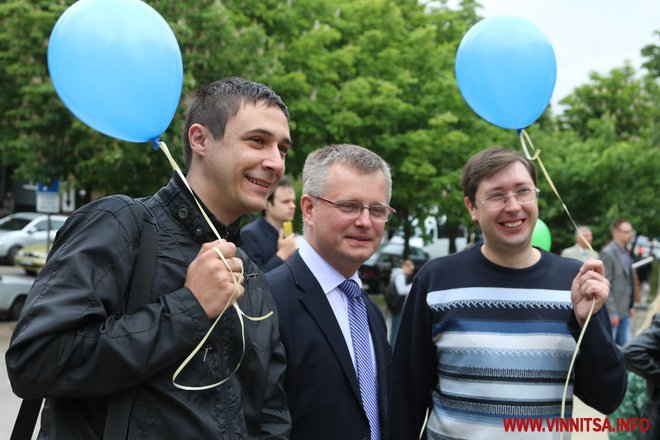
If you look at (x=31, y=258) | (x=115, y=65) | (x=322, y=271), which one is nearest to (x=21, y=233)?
(x=31, y=258)

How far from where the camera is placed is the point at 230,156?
81.0 inches

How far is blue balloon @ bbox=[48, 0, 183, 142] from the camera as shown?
1905 millimetres

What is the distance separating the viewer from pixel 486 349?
276 cm

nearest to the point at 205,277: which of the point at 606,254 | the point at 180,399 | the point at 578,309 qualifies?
the point at 180,399

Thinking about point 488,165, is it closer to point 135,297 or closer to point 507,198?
point 507,198

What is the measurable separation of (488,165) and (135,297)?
179 centimetres

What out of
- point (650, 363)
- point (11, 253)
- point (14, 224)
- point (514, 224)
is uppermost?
point (514, 224)

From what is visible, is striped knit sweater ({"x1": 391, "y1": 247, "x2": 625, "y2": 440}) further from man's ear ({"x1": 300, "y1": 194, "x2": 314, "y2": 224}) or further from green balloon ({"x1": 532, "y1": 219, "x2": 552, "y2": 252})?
green balloon ({"x1": 532, "y1": 219, "x2": 552, "y2": 252})

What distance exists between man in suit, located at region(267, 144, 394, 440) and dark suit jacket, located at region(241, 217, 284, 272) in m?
2.65

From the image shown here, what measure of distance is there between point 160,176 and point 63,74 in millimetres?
10570

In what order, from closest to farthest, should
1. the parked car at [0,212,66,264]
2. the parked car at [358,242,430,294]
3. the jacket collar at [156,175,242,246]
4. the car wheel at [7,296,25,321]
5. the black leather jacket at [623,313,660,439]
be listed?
the jacket collar at [156,175,242,246]
the black leather jacket at [623,313,660,439]
the car wheel at [7,296,25,321]
the parked car at [358,242,430,294]
the parked car at [0,212,66,264]

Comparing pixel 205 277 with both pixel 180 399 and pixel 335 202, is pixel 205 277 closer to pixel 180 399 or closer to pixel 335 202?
pixel 180 399

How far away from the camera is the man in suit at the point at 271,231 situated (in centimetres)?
569

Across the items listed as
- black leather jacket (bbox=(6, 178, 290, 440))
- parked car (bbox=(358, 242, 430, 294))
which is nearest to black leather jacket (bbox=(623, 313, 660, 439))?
black leather jacket (bbox=(6, 178, 290, 440))
